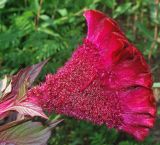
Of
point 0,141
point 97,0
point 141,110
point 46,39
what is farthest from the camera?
point 97,0

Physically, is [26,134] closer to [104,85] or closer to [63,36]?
[104,85]

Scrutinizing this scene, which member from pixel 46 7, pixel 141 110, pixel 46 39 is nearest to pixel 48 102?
pixel 141 110

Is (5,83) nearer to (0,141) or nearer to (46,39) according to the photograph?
(0,141)

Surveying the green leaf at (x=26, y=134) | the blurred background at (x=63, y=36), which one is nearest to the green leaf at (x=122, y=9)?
the blurred background at (x=63, y=36)

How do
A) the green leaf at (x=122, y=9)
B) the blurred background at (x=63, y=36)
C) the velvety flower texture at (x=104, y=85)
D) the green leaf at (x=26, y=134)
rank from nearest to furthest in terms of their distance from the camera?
the velvety flower texture at (x=104, y=85) → the green leaf at (x=26, y=134) → the blurred background at (x=63, y=36) → the green leaf at (x=122, y=9)

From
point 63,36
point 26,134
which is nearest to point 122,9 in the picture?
point 63,36

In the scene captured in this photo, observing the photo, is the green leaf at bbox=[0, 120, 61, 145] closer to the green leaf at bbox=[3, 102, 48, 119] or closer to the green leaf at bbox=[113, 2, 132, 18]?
the green leaf at bbox=[3, 102, 48, 119]

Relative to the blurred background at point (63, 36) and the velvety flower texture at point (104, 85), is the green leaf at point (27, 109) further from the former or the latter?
the blurred background at point (63, 36)
